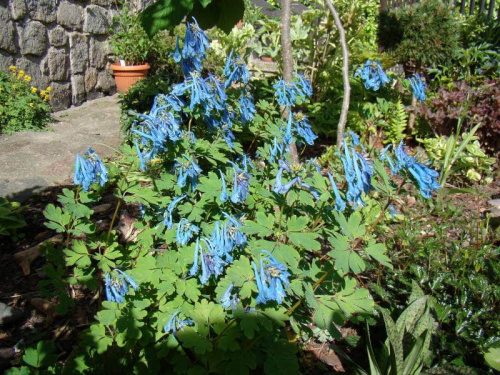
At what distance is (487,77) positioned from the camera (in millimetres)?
4898

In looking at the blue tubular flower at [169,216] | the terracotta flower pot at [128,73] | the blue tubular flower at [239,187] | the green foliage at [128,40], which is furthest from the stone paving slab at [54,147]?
the blue tubular flower at [239,187]

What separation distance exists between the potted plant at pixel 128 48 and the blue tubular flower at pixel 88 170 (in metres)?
5.30

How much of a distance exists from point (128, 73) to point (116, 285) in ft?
18.4

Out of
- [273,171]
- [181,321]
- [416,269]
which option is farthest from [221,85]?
[416,269]

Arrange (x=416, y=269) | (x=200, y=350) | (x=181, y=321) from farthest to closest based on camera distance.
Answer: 1. (x=416, y=269)
2. (x=181, y=321)
3. (x=200, y=350)

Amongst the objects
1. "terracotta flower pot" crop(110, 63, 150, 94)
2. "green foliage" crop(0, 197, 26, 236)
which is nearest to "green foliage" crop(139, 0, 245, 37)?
"green foliage" crop(0, 197, 26, 236)

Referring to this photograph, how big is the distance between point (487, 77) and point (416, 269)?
348 cm

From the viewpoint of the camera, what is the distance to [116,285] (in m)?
1.56

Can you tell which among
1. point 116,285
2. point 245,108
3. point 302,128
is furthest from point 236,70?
point 116,285

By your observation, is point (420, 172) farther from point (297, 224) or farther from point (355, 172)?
point (297, 224)

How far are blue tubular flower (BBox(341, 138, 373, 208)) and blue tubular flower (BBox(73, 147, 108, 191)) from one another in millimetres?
887

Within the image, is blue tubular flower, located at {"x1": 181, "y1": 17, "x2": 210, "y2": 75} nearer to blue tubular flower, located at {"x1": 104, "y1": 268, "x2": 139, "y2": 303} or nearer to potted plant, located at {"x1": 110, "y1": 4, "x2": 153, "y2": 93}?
blue tubular flower, located at {"x1": 104, "y1": 268, "x2": 139, "y2": 303}

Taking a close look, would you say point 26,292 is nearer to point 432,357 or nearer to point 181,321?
point 181,321

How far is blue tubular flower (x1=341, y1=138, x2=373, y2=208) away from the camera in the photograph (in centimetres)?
144
